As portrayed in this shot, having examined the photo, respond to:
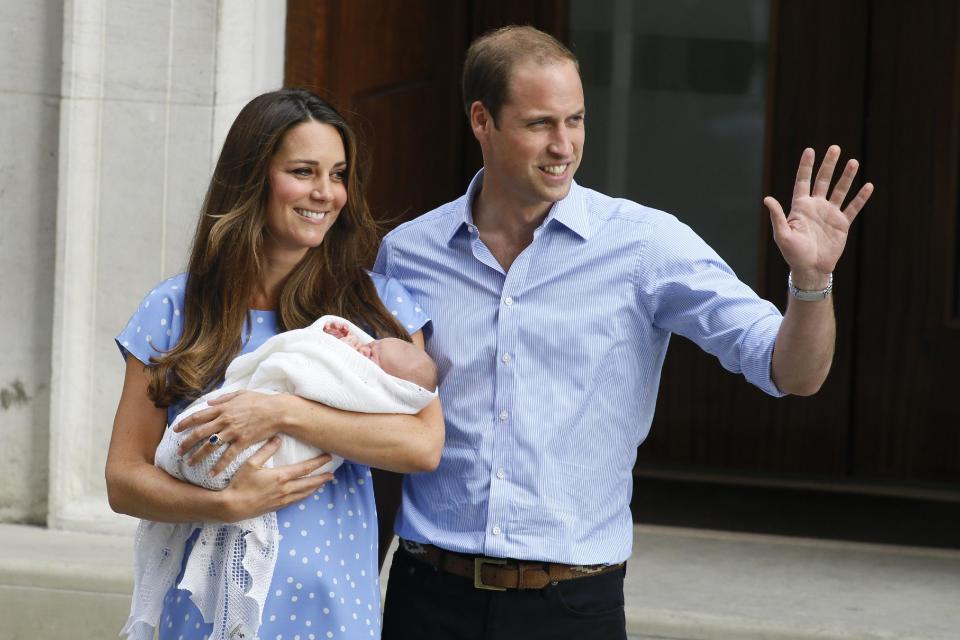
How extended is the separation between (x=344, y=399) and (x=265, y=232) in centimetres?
40

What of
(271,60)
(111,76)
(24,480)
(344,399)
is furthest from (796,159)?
(344,399)

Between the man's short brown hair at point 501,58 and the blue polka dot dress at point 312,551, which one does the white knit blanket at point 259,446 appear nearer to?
the blue polka dot dress at point 312,551

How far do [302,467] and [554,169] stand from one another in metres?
0.70

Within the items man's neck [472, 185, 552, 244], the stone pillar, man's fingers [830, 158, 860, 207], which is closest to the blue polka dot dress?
man's neck [472, 185, 552, 244]

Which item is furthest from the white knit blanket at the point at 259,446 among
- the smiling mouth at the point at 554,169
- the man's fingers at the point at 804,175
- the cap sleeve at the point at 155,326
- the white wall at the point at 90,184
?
the white wall at the point at 90,184

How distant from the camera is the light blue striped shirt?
2.52m

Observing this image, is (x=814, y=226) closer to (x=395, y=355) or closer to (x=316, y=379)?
(x=395, y=355)

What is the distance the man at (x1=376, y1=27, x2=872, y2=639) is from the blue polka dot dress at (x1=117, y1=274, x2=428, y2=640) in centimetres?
13

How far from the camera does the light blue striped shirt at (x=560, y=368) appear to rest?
2.52 metres

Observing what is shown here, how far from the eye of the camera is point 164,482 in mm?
2408

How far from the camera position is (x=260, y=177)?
98.7 inches

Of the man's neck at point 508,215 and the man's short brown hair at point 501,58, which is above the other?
the man's short brown hair at point 501,58

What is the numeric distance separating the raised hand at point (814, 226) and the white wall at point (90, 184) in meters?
2.45

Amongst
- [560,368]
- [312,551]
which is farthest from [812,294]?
[312,551]
